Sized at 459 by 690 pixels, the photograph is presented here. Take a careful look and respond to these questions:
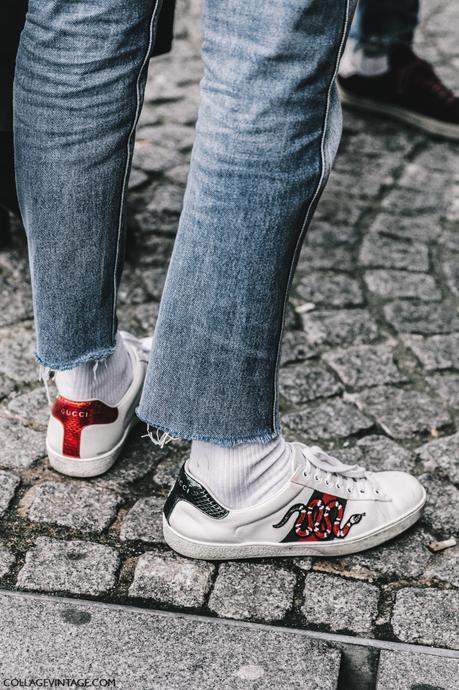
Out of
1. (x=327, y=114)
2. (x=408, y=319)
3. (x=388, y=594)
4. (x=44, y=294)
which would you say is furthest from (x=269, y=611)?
(x=408, y=319)

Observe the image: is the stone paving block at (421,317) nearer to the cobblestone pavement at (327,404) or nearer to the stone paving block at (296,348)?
the cobblestone pavement at (327,404)

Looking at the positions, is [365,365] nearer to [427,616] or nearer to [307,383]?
[307,383]

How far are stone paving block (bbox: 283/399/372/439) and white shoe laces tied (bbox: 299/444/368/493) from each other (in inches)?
12.8

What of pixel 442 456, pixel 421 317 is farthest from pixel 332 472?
pixel 421 317

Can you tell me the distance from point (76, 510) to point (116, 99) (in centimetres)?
85

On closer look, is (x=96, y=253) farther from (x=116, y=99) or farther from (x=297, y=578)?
(x=297, y=578)

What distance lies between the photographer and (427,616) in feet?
5.67

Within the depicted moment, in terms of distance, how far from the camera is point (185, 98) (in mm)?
3939

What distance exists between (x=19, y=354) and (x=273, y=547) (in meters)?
0.96

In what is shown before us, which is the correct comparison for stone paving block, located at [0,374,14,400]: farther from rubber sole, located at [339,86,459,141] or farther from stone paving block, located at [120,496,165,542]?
rubber sole, located at [339,86,459,141]

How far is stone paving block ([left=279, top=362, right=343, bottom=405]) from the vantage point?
238cm

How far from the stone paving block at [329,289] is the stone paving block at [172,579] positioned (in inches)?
44.8

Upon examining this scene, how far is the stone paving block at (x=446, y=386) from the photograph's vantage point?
94.3 inches

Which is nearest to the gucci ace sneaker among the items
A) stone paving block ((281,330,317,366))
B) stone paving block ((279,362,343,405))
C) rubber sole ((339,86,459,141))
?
stone paving block ((279,362,343,405))
